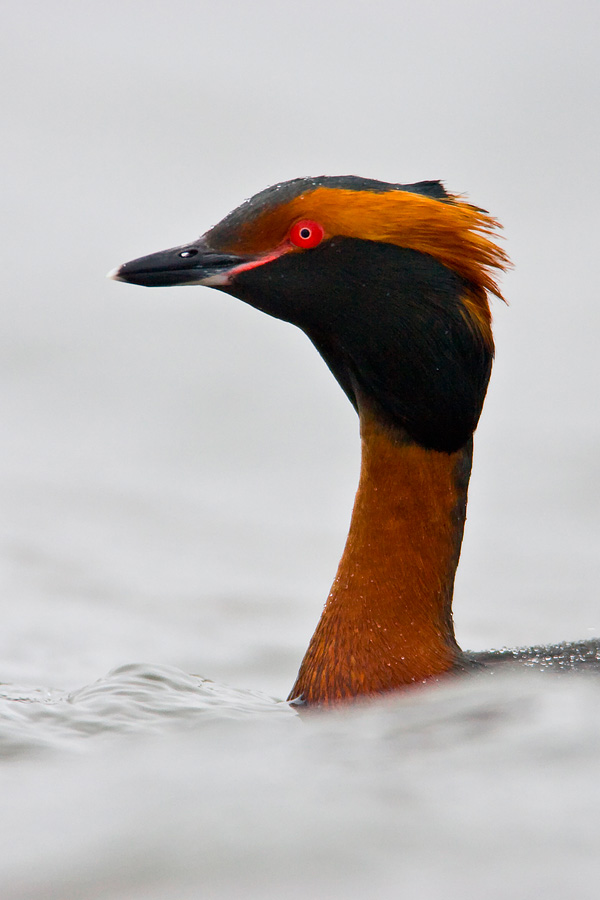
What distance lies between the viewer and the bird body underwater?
4.48 meters

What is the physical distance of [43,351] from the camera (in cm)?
1012

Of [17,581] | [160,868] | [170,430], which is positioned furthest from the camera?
[170,430]

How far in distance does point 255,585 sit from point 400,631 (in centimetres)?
336

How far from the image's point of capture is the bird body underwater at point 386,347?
14.7ft

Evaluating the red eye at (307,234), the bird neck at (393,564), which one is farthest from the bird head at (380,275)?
the bird neck at (393,564)

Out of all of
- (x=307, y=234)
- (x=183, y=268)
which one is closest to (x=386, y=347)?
(x=307, y=234)

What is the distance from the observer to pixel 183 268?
4.57 meters

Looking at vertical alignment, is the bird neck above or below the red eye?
below

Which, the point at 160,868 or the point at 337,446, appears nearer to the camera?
the point at 160,868

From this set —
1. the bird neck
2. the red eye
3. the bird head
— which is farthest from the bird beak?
the bird neck

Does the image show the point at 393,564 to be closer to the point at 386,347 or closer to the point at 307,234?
the point at 386,347

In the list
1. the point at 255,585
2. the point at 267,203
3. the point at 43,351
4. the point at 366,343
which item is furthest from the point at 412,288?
the point at 43,351

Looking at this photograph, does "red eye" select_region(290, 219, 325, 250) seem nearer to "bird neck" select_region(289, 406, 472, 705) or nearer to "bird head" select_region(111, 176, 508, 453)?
"bird head" select_region(111, 176, 508, 453)

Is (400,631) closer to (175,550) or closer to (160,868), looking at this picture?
(160,868)
